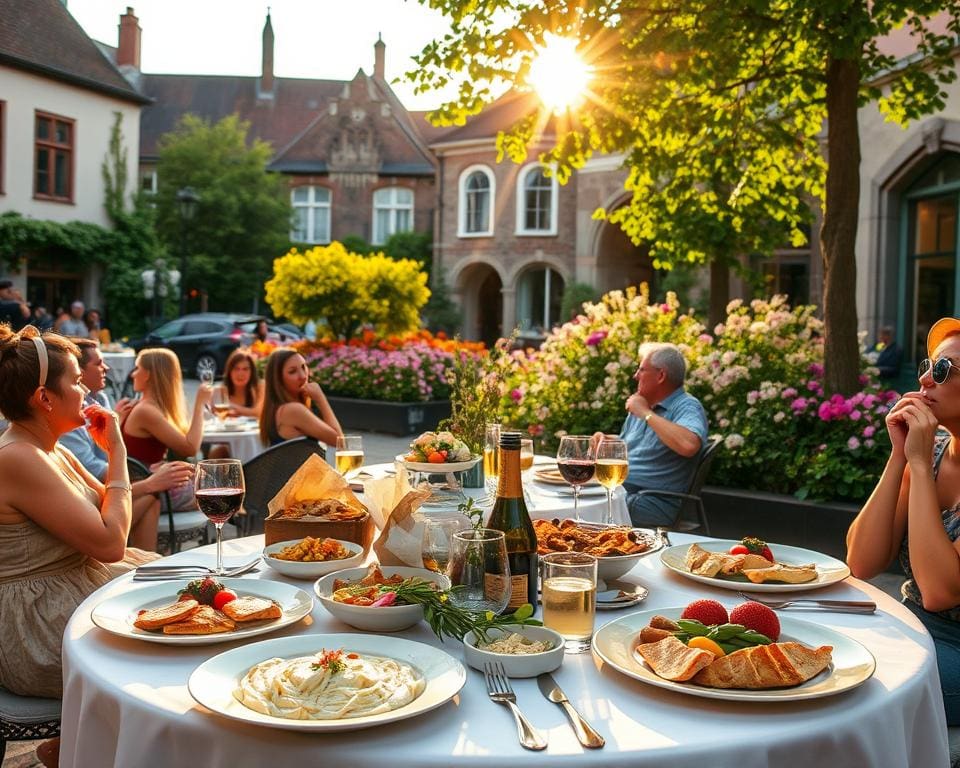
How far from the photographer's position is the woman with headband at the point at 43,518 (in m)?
2.70

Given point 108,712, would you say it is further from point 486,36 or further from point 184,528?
point 486,36

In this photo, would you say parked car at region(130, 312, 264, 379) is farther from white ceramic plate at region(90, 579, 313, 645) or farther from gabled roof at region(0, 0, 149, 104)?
white ceramic plate at region(90, 579, 313, 645)

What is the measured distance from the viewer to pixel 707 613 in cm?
205

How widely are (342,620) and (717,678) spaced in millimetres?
887

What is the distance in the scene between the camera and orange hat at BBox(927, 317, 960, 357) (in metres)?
2.82

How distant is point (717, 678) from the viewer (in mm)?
1773

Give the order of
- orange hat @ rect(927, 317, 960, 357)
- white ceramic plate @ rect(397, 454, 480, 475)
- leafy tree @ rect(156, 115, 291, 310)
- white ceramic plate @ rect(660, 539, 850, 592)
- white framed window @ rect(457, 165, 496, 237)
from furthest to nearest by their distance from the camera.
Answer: leafy tree @ rect(156, 115, 291, 310) → white framed window @ rect(457, 165, 496, 237) → white ceramic plate @ rect(397, 454, 480, 475) → orange hat @ rect(927, 317, 960, 357) → white ceramic plate @ rect(660, 539, 850, 592)

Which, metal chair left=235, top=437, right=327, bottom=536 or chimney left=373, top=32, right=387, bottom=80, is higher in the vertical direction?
chimney left=373, top=32, right=387, bottom=80

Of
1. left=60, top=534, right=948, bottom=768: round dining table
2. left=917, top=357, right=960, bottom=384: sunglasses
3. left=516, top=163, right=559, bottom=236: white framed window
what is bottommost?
left=60, top=534, right=948, bottom=768: round dining table

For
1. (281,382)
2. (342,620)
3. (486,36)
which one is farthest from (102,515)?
(486,36)

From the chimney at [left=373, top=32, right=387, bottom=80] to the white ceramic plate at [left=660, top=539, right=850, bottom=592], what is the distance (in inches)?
1815

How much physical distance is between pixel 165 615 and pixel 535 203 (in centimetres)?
3008

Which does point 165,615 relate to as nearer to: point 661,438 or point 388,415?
point 661,438

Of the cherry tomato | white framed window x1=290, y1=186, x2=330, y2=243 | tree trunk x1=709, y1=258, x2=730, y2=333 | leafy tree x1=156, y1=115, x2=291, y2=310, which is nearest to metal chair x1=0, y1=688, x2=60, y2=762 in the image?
the cherry tomato
